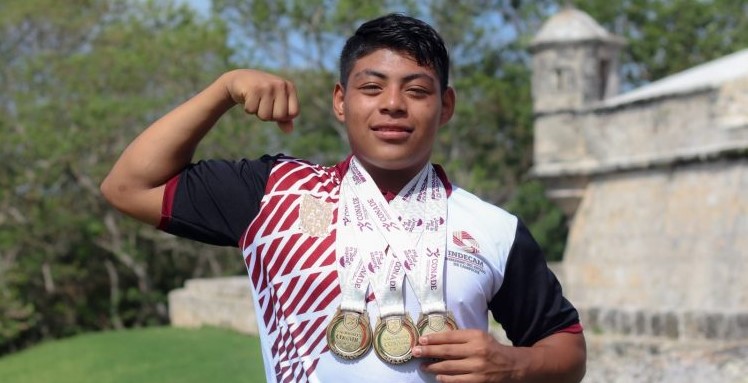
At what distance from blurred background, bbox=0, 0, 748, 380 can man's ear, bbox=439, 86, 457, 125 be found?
23.5 metres

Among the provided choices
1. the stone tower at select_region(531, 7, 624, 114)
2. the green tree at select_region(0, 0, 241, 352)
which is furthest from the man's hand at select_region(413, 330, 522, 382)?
the green tree at select_region(0, 0, 241, 352)

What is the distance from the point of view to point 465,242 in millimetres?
2982

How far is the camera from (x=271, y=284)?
118 inches

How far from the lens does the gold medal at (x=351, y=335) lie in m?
2.85

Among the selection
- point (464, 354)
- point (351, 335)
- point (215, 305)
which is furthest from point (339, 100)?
point (215, 305)

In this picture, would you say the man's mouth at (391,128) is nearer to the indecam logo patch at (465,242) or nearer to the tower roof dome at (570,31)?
the indecam logo patch at (465,242)

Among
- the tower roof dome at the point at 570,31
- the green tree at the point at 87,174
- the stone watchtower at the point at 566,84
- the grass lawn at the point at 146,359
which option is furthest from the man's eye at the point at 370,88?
the green tree at the point at 87,174

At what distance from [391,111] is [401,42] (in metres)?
0.17

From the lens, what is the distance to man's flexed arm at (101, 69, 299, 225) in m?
2.92

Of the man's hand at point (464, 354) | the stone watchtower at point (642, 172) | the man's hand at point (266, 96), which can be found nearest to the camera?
the man's hand at point (464, 354)

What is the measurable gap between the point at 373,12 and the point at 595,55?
7.46 meters

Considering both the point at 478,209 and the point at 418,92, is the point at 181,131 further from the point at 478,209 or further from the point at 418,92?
the point at 478,209

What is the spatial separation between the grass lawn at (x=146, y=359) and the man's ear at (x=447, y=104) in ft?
25.0

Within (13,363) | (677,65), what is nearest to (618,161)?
(13,363)
